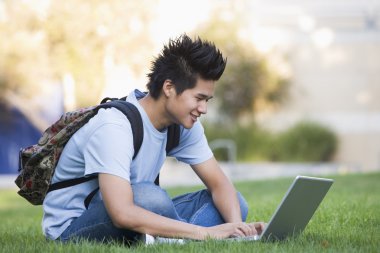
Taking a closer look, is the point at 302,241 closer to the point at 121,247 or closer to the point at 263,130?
the point at 121,247

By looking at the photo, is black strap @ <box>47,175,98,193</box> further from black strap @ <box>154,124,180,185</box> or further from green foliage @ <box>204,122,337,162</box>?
green foliage @ <box>204,122,337,162</box>

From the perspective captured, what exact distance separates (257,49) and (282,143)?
10.6 ft

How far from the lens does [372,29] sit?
82.3 ft

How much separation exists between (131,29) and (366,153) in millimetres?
7477

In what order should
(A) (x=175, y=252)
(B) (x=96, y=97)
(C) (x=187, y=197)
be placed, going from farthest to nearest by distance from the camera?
(B) (x=96, y=97)
(C) (x=187, y=197)
(A) (x=175, y=252)

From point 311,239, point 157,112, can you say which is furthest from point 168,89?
point 311,239

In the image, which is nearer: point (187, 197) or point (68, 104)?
point (187, 197)

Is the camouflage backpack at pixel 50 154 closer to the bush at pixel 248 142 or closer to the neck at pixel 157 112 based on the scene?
the neck at pixel 157 112

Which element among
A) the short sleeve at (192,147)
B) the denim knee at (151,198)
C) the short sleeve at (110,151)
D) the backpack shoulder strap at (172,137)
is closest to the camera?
the short sleeve at (110,151)

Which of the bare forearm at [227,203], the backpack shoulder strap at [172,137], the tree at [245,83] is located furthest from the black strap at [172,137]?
the tree at [245,83]

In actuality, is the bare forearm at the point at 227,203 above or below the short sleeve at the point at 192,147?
below

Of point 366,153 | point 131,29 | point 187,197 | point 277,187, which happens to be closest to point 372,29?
point 366,153

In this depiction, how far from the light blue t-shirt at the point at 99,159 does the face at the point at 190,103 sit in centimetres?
17

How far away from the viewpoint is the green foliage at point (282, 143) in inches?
902
